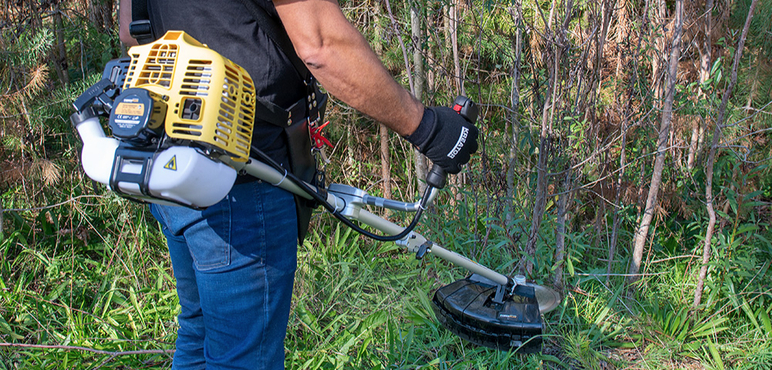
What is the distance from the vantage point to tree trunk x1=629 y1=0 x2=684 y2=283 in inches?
90.5

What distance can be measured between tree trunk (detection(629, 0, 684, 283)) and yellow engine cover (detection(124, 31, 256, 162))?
188 centimetres

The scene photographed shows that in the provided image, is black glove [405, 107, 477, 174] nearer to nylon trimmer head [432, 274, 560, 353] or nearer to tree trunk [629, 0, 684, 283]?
nylon trimmer head [432, 274, 560, 353]

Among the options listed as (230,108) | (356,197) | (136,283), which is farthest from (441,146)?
(136,283)

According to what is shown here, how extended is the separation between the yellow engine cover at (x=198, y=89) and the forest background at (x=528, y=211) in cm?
142

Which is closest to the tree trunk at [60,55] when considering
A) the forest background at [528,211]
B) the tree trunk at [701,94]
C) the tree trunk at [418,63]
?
the forest background at [528,211]

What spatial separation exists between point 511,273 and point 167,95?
210 cm

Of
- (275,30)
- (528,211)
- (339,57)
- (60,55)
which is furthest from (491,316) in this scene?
(60,55)

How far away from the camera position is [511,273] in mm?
2875

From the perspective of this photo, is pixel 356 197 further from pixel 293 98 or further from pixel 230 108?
pixel 230 108

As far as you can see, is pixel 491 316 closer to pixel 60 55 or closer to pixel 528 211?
pixel 528 211

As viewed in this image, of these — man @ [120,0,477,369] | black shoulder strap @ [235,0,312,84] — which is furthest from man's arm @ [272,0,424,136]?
Answer: black shoulder strap @ [235,0,312,84]

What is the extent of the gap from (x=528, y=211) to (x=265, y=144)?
1.70 meters

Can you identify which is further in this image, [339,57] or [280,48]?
[280,48]

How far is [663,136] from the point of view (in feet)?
8.04
